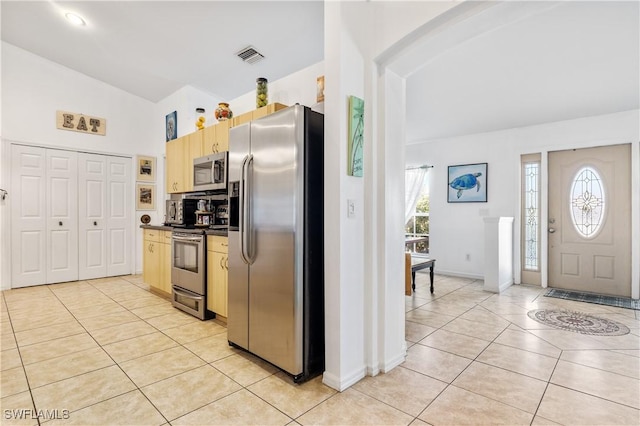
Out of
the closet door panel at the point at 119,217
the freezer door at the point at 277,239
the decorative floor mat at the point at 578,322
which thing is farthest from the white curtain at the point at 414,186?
the closet door panel at the point at 119,217

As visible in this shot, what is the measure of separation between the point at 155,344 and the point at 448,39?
3354 millimetres

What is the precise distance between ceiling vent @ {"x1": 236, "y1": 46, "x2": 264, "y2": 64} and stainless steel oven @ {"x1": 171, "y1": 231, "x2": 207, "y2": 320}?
2.43m

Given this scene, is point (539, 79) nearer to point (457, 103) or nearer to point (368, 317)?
point (457, 103)

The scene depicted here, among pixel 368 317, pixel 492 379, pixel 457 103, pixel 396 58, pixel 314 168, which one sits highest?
pixel 457 103

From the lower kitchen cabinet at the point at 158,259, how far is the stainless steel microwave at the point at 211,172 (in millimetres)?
799

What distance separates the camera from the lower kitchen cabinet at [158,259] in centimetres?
414

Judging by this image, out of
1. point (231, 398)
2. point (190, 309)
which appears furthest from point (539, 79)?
point (190, 309)

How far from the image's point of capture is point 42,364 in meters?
2.42

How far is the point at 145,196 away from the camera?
6.00 meters

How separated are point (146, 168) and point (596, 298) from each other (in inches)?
298

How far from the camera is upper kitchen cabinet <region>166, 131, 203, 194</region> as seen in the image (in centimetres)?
423

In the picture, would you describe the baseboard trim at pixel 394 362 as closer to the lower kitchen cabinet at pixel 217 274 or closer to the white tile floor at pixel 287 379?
the white tile floor at pixel 287 379

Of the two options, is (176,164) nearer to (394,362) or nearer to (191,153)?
(191,153)

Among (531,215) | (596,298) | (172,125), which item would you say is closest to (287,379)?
(596,298)
